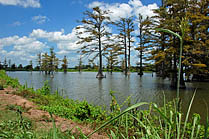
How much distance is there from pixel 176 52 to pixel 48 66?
140 feet

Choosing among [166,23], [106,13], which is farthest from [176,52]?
[106,13]

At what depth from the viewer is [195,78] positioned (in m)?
21.0

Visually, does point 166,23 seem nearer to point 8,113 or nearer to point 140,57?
point 8,113

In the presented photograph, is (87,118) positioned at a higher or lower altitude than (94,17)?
lower

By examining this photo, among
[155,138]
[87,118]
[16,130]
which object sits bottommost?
[87,118]

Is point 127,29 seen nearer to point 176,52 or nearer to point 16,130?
point 176,52

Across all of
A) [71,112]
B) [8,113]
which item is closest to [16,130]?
[8,113]

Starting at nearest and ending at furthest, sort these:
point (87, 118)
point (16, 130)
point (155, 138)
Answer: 1. point (155, 138)
2. point (16, 130)
3. point (87, 118)

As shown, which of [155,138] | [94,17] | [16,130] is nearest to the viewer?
[155,138]

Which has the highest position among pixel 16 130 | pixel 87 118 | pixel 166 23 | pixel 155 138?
pixel 166 23

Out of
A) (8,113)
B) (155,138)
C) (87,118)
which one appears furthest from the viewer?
(87,118)

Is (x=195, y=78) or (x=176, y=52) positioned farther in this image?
(x=195, y=78)

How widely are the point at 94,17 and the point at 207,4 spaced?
1544 cm

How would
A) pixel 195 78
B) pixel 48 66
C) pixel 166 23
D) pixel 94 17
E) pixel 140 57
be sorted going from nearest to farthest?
pixel 166 23 → pixel 195 78 → pixel 94 17 → pixel 140 57 → pixel 48 66
